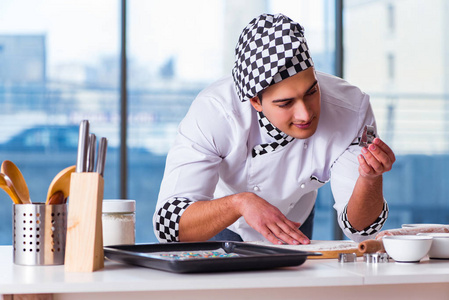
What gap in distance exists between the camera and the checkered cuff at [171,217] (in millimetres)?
1684

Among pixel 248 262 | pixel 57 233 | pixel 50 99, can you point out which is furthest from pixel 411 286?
pixel 50 99

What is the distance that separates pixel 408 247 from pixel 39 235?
0.76 m

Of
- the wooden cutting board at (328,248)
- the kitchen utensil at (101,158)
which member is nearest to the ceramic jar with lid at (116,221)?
the kitchen utensil at (101,158)

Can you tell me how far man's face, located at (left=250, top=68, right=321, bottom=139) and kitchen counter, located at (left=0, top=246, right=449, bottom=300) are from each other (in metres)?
0.59

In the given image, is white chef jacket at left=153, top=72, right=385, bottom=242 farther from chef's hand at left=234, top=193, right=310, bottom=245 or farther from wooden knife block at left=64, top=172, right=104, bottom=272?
wooden knife block at left=64, top=172, right=104, bottom=272

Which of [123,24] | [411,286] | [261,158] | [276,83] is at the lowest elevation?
[411,286]

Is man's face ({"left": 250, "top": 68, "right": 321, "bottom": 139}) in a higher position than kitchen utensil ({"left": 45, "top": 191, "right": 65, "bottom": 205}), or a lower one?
higher

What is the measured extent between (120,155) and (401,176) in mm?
1968

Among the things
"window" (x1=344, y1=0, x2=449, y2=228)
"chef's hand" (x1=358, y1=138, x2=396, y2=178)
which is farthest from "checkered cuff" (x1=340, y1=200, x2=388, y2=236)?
"window" (x1=344, y1=0, x2=449, y2=228)

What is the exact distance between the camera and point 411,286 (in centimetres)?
116

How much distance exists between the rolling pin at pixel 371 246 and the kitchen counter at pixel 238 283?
0.33 feet

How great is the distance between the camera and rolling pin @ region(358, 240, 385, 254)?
1325 millimetres

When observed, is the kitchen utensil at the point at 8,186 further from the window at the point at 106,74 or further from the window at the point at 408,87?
the window at the point at 408,87

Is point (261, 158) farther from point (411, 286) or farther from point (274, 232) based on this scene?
point (411, 286)
